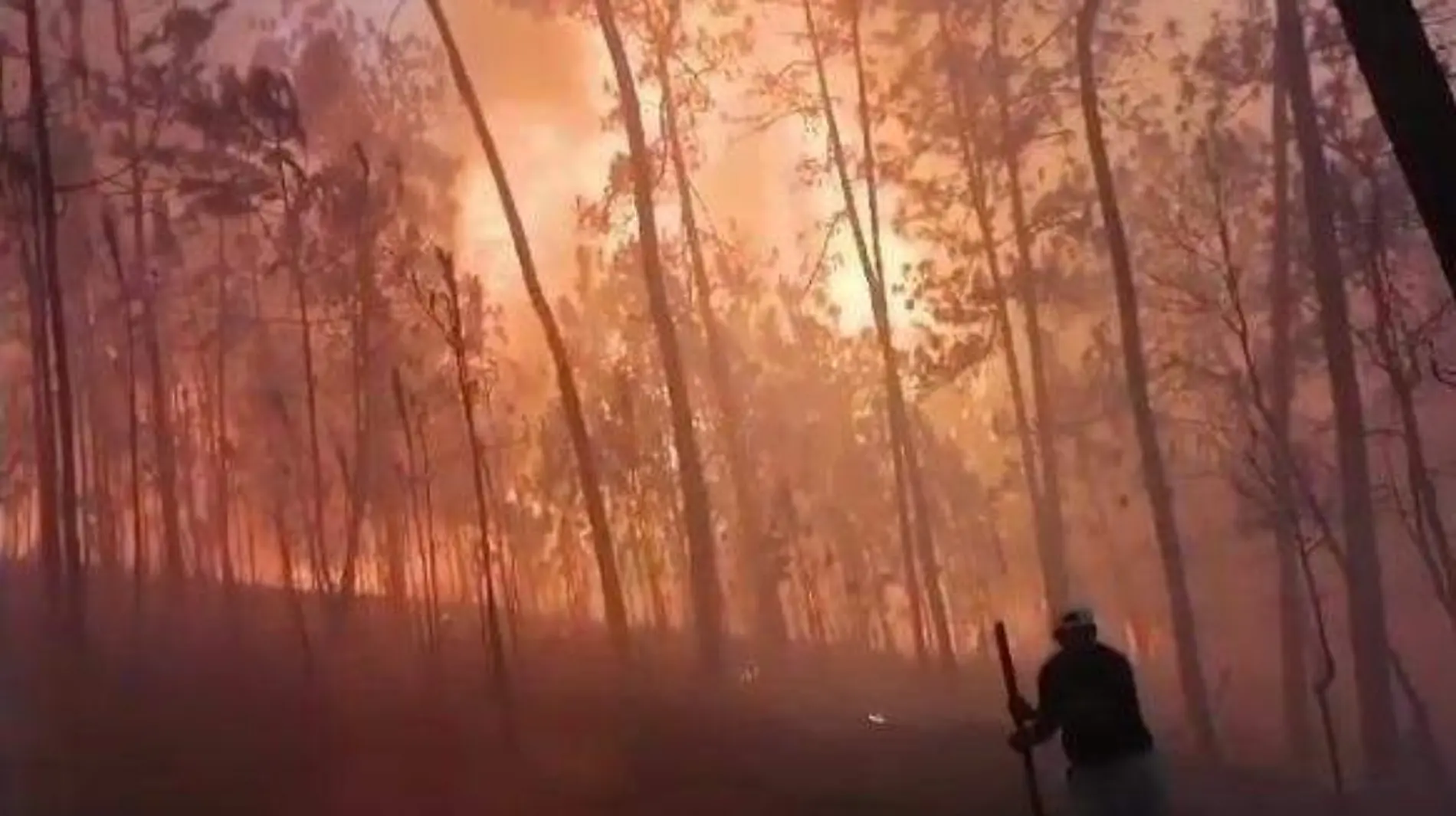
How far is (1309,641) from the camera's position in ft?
68.5

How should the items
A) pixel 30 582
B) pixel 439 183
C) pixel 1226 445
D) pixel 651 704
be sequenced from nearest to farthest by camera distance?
pixel 651 704, pixel 30 582, pixel 439 183, pixel 1226 445

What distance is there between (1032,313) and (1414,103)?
1358 centimetres

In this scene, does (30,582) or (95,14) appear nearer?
(30,582)

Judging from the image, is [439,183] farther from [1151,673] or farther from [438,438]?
[1151,673]

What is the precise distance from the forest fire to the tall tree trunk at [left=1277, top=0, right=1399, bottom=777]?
0.05 metres

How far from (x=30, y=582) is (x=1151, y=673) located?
15.3 m

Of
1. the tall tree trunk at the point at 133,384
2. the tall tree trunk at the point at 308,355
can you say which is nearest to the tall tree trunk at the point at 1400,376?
the tall tree trunk at the point at 308,355

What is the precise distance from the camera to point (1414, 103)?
556 cm

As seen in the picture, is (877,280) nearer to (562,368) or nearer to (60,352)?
(562,368)

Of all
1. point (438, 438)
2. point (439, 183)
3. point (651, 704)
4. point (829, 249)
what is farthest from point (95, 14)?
point (651, 704)

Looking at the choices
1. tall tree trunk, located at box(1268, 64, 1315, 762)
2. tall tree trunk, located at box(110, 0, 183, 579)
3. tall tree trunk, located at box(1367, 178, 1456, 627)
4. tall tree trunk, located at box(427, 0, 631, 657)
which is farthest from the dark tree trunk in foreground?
tall tree trunk, located at box(110, 0, 183, 579)

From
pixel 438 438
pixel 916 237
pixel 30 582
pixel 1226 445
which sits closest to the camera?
pixel 30 582

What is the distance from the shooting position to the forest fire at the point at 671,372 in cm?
1362

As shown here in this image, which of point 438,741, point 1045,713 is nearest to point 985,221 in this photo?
point 438,741
